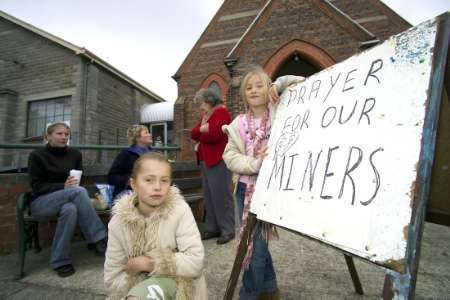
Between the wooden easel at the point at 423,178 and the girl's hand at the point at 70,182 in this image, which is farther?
Result: the girl's hand at the point at 70,182

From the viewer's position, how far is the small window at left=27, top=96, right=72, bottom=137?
1179cm

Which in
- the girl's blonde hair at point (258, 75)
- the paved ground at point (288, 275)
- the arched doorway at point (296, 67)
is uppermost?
the arched doorway at point (296, 67)

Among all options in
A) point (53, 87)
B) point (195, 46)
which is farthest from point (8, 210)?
point (53, 87)

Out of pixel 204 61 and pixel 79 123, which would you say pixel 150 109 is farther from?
pixel 204 61

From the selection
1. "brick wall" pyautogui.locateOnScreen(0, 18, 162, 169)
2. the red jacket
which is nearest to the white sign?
the red jacket

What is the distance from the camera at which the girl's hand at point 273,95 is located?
1.71 metres

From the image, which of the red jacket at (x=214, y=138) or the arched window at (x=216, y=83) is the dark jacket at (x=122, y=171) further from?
the arched window at (x=216, y=83)

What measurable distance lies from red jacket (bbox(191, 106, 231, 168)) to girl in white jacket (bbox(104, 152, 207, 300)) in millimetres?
1656

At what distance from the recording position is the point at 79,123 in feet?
36.6

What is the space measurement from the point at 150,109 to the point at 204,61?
569 centimetres

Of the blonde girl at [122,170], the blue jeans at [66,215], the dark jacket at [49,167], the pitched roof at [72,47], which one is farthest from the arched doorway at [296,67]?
the pitched roof at [72,47]

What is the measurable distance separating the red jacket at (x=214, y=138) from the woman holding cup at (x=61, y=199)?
4.67ft

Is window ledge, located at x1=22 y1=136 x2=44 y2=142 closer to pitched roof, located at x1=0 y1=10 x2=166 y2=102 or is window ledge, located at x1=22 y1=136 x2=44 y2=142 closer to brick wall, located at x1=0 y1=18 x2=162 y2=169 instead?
brick wall, located at x1=0 y1=18 x2=162 y2=169

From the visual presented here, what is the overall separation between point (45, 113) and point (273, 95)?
13680 mm
